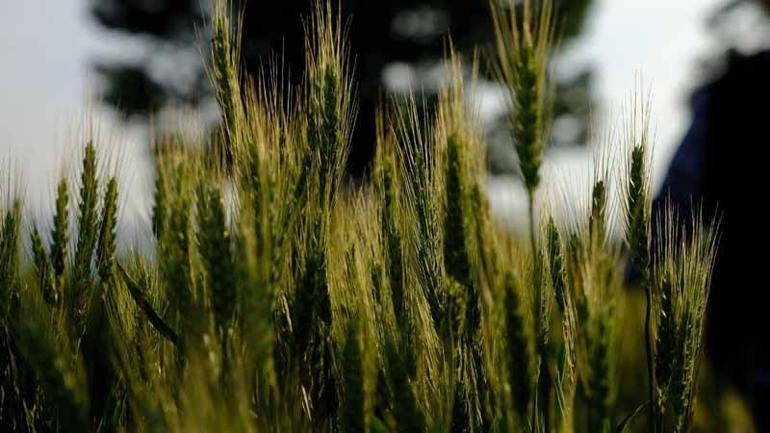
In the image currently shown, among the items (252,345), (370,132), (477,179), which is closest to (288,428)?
(252,345)

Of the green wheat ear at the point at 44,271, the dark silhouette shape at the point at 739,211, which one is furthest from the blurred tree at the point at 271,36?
the green wheat ear at the point at 44,271

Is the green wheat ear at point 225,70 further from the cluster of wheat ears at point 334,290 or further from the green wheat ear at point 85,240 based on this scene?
the green wheat ear at point 85,240

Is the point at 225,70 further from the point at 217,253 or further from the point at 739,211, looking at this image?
the point at 739,211

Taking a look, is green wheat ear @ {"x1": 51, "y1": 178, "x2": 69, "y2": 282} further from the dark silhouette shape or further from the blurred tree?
the blurred tree

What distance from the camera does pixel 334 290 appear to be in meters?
1.17

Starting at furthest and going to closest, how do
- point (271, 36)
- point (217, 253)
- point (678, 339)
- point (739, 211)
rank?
point (271, 36), point (739, 211), point (678, 339), point (217, 253)

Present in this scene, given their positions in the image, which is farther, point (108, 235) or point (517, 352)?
point (108, 235)

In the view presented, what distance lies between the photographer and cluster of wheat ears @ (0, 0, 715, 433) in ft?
2.91

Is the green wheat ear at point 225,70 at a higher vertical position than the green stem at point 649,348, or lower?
higher

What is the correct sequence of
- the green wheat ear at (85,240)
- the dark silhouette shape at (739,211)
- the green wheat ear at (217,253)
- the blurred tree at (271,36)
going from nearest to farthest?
1. the green wheat ear at (217,253)
2. the green wheat ear at (85,240)
3. the dark silhouette shape at (739,211)
4. the blurred tree at (271,36)

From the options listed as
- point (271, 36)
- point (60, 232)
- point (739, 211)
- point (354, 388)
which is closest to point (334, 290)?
point (354, 388)

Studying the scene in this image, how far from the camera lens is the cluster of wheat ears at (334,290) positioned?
89 centimetres

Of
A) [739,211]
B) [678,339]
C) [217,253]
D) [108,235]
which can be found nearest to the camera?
[217,253]

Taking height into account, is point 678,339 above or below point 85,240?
below
